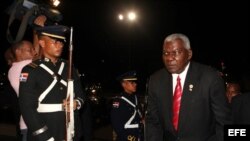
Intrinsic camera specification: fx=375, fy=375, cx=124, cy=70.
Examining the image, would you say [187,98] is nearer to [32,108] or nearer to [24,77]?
[32,108]

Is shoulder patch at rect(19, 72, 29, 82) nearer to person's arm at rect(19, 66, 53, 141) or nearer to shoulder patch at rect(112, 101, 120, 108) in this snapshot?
person's arm at rect(19, 66, 53, 141)

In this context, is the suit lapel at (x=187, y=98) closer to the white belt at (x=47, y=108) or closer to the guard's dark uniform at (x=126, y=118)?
the white belt at (x=47, y=108)

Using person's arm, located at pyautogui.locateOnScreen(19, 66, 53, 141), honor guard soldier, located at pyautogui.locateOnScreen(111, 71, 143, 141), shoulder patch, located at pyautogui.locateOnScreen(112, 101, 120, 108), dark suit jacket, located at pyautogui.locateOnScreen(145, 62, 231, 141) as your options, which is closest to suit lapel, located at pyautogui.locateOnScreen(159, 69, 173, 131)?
dark suit jacket, located at pyautogui.locateOnScreen(145, 62, 231, 141)

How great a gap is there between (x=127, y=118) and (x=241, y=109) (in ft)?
9.26

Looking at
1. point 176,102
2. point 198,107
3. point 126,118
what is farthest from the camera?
point 126,118

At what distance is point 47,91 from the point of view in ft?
14.5

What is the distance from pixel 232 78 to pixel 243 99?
272cm

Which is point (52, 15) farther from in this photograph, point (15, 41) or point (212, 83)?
point (212, 83)

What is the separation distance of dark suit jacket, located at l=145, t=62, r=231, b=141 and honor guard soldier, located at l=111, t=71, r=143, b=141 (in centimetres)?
233

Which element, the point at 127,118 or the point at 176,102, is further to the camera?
the point at 127,118

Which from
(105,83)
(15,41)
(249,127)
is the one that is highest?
(15,41)

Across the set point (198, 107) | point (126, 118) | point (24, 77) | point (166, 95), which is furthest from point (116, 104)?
point (198, 107)

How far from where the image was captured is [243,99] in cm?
444

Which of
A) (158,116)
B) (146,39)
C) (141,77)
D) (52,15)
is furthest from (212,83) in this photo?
(146,39)
